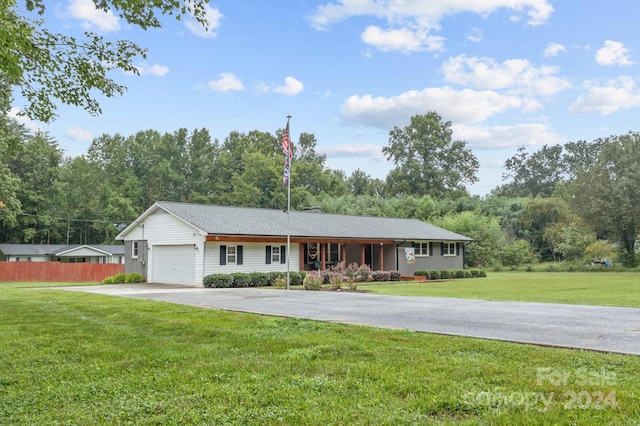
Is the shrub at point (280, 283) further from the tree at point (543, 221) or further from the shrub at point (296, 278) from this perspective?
the tree at point (543, 221)

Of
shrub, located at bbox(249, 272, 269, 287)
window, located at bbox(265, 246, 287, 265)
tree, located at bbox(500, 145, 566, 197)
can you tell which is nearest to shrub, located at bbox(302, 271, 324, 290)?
shrub, located at bbox(249, 272, 269, 287)

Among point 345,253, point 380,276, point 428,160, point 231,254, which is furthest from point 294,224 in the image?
point 428,160

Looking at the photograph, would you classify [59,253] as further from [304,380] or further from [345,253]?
[304,380]

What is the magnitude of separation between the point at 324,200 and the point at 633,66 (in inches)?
1344

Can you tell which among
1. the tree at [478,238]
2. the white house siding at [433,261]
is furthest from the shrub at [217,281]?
the tree at [478,238]

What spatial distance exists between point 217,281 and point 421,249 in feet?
49.0

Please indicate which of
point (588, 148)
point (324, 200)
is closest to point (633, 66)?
point (324, 200)

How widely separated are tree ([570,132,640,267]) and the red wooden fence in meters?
34.9

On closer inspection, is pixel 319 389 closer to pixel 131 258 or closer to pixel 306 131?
pixel 131 258

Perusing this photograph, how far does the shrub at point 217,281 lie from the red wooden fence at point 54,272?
12.7 meters

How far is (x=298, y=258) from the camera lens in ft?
93.0

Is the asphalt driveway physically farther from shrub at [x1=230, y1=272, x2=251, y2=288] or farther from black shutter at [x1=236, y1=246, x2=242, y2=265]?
black shutter at [x1=236, y1=246, x2=242, y2=265]

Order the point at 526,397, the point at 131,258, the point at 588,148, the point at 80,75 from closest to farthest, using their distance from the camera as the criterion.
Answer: the point at 526,397, the point at 80,75, the point at 131,258, the point at 588,148

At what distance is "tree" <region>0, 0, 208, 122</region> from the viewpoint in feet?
31.7
